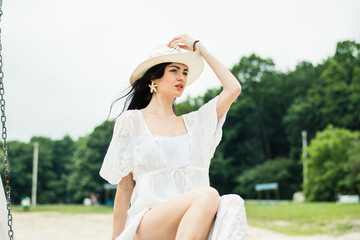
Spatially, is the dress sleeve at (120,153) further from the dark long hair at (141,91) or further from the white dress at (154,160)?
the dark long hair at (141,91)

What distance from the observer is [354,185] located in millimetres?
28781

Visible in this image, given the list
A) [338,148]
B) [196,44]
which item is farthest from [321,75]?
[196,44]

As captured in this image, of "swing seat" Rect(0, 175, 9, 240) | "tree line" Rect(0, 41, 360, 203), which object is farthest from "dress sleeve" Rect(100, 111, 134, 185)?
"tree line" Rect(0, 41, 360, 203)

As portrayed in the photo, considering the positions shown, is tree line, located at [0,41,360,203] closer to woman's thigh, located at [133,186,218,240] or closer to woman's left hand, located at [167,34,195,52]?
woman's left hand, located at [167,34,195,52]

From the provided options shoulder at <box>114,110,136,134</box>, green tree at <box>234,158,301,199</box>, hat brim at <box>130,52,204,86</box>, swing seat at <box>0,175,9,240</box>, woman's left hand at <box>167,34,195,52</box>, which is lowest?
green tree at <box>234,158,301,199</box>

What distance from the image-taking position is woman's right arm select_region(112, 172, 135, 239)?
2.92m

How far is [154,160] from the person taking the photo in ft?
9.61

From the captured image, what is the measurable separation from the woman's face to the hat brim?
0.05m

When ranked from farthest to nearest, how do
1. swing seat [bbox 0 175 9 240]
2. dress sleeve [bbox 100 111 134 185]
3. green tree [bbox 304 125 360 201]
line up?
green tree [bbox 304 125 360 201], swing seat [bbox 0 175 9 240], dress sleeve [bbox 100 111 134 185]

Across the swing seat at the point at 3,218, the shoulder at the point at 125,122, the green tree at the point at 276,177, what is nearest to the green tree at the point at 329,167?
the green tree at the point at 276,177

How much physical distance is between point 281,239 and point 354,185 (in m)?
20.1

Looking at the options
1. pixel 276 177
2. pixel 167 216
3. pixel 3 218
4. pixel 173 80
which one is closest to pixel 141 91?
pixel 173 80

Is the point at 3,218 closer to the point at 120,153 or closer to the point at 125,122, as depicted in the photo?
the point at 120,153

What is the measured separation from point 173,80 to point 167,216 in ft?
3.30
